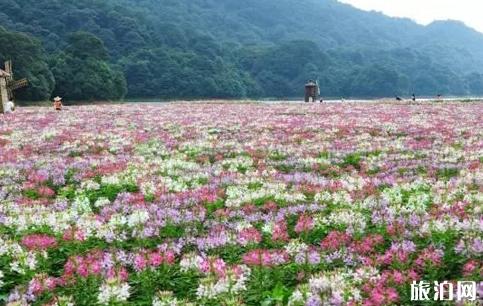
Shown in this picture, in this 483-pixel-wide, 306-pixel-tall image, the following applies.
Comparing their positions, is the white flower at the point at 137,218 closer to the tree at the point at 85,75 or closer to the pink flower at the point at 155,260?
the pink flower at the point at 155,260

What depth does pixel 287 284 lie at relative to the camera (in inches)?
Result: 292

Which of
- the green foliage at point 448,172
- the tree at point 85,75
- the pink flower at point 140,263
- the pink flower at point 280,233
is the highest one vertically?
the tree at point 85,75

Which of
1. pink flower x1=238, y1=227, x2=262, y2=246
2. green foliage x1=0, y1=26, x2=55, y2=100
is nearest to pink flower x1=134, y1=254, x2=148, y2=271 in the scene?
pink flower x1=238, y1=227, x2=262, y2=246

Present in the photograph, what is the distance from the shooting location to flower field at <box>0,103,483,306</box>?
22.7 feet

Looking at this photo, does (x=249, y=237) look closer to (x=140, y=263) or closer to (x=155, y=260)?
(x=155, y=260)

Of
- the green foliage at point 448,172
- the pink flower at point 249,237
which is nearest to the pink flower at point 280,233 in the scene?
the pink flower at point 249,237

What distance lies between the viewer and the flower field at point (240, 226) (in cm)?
691

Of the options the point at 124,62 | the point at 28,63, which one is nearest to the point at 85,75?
the point at 28,63

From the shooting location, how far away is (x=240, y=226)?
376 inches

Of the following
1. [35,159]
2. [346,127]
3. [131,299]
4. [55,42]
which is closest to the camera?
[131,299]

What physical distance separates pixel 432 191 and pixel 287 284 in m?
5.09

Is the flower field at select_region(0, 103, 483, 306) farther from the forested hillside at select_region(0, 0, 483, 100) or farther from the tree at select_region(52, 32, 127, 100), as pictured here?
the tree at select_region(52, 32, 127, 100)

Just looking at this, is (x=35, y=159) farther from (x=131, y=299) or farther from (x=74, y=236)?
(x=131, y=299)

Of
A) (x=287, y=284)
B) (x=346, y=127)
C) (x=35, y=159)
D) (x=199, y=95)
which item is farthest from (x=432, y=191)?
(x=199, y=95)
